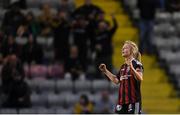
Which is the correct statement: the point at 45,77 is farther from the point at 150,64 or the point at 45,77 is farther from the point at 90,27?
the point at 150,64

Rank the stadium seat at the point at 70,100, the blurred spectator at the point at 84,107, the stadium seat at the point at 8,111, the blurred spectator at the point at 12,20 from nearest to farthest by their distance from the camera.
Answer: the stadium seat at the point at 8,111 → the blurred spectator at the point at 84,107 → the stadium seat at the point at 70,100 → the blurred spectator at the point at 12,20

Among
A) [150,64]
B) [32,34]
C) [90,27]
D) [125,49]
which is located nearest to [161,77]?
[150,64]

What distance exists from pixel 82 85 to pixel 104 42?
4.15 ft

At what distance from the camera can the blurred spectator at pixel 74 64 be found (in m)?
19.0

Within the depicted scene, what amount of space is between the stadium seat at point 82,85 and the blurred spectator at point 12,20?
2.09 meters

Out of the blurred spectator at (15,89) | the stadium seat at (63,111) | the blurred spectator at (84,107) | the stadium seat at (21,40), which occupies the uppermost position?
the stadium seat at (21,40)

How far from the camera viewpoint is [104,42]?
19.5 metres

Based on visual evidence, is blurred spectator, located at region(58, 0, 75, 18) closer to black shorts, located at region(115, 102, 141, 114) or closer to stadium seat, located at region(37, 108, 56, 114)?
stadium seat, located at region(37, 108, 56, 114)

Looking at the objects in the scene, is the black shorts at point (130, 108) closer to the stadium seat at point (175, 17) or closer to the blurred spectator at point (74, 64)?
the blurred spectator at point (74, 64)

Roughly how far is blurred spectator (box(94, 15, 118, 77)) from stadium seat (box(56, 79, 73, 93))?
2.95 ft

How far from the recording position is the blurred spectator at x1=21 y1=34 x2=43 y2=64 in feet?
62.1

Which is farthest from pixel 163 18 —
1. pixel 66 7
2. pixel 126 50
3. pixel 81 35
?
pixel 126 50

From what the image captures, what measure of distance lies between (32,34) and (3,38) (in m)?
0.76

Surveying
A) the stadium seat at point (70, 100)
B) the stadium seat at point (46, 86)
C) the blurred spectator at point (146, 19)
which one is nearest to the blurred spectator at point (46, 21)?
the stadium seat at point (46, 86)
